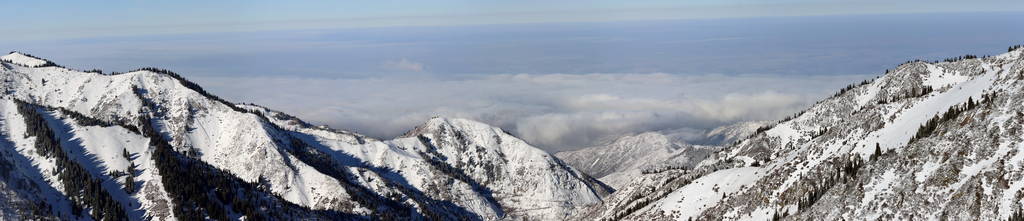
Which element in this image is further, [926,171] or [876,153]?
[876,153]

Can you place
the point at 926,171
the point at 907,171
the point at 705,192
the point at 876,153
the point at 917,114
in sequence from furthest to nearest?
the point at 705,192 < the point at 917,114 < the point at 876,153 < the point at 907,171 < the point at 926,171

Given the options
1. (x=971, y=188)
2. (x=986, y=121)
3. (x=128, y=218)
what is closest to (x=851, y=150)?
(x=986, y=121)

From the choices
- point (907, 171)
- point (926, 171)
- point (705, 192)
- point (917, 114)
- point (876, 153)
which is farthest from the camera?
point (705, 192)

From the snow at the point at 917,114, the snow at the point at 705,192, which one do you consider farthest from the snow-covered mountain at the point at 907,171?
the snow at the point at 705,192

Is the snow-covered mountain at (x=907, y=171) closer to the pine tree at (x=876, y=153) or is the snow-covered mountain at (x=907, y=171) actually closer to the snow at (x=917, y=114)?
the pine tree at (x=876, y=153)

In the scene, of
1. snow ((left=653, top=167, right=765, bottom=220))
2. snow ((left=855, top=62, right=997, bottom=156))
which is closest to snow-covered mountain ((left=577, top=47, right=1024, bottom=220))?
snow ((left=855, top=62, right=997, bottom=156))

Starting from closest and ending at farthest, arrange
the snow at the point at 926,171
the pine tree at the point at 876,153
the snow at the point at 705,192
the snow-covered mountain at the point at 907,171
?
the snow-covered mountain at the point at 907,171 → the snow at the point at 926,171 → the pine tree at the point at 876,153 → the snow at the point at 705,192

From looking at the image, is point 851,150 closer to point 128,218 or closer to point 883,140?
point 883,140

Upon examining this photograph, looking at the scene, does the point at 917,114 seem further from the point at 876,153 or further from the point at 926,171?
the point at 926,171

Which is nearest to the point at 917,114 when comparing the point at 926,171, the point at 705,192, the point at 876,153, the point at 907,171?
the point at 876,153

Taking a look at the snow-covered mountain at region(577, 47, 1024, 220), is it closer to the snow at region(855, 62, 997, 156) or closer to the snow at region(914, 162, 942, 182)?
the snow at region(914, 162, 942, 182)
